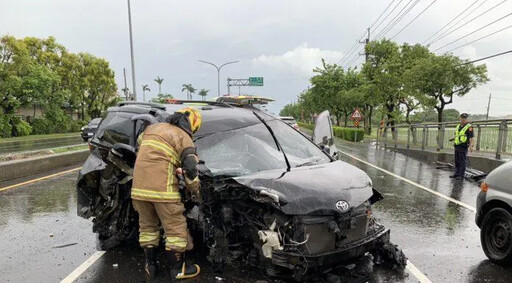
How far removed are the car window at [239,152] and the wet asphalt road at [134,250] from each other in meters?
1.09

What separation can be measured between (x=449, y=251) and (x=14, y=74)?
3563 centimetres

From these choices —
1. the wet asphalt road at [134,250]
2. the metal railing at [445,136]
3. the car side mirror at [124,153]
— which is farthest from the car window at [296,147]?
the metal railing at [445,136]

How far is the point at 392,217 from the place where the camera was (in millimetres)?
6219

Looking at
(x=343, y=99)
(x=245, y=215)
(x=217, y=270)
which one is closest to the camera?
(x=245, y=215)

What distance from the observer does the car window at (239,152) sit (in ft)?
13.6

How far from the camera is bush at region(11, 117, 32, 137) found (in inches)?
1324

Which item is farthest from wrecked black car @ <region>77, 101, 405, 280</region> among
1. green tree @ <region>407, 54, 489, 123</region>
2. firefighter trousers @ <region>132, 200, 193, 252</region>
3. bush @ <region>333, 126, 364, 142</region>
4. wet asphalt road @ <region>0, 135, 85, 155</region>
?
bush @ <region>333, 126, 364, 142</region>

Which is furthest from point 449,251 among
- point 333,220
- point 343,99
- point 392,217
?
point 343,99

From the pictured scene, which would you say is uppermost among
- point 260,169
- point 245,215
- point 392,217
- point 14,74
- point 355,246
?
point 14,74

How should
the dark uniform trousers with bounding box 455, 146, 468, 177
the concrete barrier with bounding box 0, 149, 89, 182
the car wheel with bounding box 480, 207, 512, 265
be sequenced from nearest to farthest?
the car wheel with bounding box 480, 207, 512, 265, the concrete barrier with bounding box 0, 149, 89, 182, the dark uniform trousers with bounding box 455, 146, 468, 177

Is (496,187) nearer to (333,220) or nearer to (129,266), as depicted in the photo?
(333,220)

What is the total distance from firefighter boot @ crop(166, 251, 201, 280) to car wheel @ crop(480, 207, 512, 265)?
10.8ft

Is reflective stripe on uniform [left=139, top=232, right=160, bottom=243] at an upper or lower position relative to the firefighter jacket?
lower

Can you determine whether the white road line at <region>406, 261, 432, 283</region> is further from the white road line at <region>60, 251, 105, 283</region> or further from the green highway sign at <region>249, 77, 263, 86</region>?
the green highway sign at <region>249, 77, 263, 86</region>
